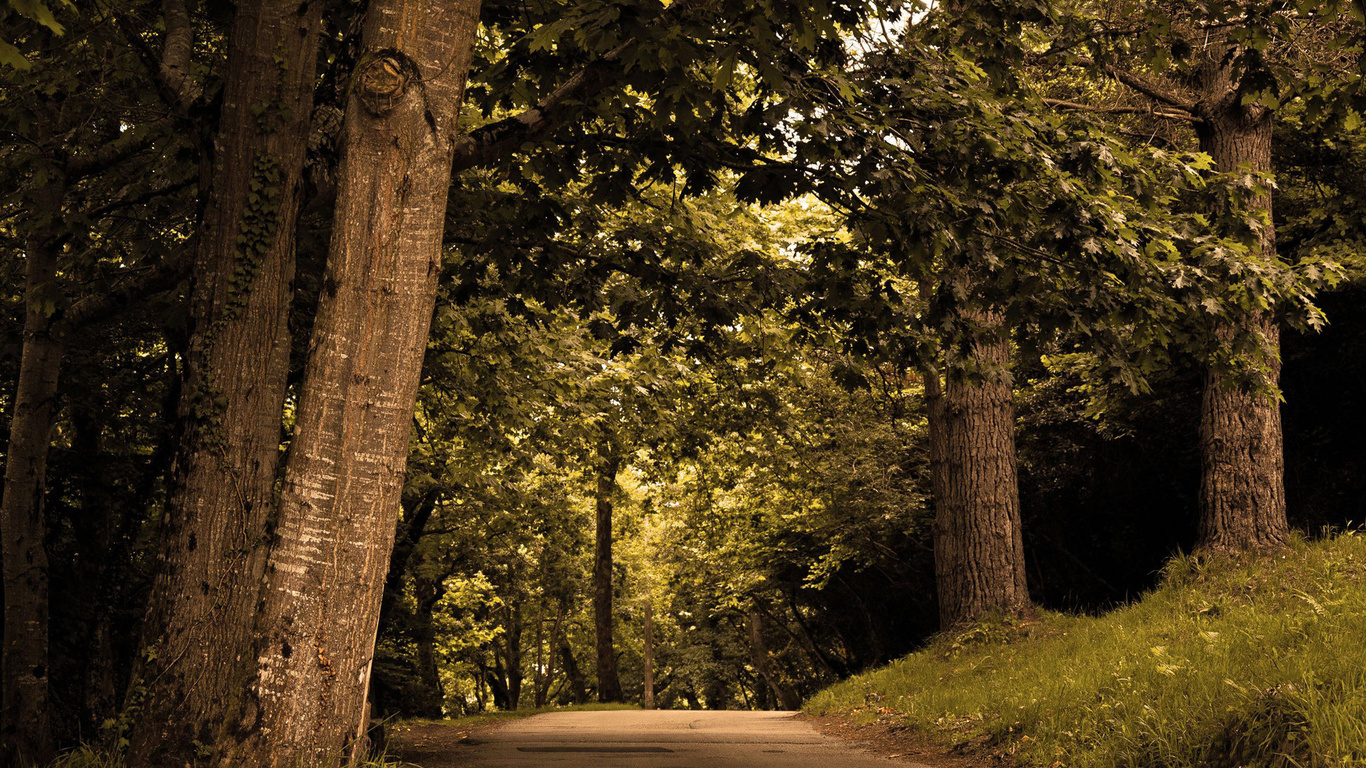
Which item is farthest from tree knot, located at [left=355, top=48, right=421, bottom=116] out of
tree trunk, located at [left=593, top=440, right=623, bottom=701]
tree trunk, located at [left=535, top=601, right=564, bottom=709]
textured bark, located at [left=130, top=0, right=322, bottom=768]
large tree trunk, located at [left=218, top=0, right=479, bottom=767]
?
tree trunk, located at [left=535, top=601, right=564, bottom=709]

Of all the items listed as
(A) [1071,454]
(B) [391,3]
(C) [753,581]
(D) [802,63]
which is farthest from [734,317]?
(C) [753,581]

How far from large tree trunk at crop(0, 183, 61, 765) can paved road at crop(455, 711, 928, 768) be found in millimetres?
3481

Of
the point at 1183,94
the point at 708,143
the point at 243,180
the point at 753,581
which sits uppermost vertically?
the point at 1183,94

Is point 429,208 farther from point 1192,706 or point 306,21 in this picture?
point 1192,706

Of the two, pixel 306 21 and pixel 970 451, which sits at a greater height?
pixel 306 21

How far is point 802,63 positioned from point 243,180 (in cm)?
352

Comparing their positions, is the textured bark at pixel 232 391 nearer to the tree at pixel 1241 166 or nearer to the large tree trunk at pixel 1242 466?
the tree at pixel 1241 166

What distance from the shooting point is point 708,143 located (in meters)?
7.09

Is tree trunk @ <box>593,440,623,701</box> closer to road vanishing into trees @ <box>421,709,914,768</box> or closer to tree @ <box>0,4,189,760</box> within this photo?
road vanishing into trees @ <box>421,709,914,768</box>

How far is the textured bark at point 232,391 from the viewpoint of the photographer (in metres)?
4.89

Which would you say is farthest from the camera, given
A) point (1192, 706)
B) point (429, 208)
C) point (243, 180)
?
point (243, 180)

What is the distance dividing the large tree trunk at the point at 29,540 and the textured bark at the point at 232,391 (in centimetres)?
254

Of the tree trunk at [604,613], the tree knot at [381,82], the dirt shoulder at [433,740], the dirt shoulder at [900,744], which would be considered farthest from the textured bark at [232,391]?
the tree trunk at [604,613]

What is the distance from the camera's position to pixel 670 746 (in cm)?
990
